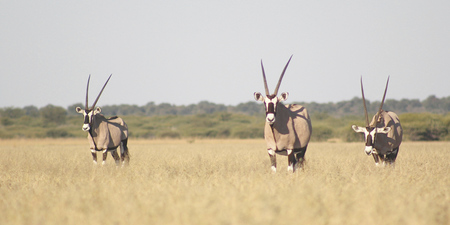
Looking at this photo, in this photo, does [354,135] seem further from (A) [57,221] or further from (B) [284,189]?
(A) [57,221]

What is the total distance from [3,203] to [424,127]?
37.5 m

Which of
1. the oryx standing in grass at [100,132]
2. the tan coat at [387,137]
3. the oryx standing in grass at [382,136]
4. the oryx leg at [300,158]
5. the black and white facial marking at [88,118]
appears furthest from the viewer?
the oryx standing in grass at [100,132]

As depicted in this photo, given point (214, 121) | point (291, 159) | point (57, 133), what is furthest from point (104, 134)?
point (214, 121)

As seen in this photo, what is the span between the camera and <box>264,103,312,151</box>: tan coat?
9.95 meters

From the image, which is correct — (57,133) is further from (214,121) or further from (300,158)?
(300,158)

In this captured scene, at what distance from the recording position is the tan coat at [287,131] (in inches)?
392

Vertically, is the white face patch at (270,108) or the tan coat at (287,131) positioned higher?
the white face patch at (270,108)

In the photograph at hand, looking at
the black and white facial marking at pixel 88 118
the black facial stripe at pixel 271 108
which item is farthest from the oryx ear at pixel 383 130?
the black and white facial marking at pixel 88 118

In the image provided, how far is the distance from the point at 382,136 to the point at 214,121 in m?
62.9

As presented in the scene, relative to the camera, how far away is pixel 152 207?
538 cm

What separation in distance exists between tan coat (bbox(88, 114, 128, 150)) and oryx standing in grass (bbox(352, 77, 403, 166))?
23.3 feet

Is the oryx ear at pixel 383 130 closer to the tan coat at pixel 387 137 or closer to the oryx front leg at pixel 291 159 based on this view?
the tan coat at pixel 387 137

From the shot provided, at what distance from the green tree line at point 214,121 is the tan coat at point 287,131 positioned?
30.1 m

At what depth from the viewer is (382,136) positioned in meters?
11.7
